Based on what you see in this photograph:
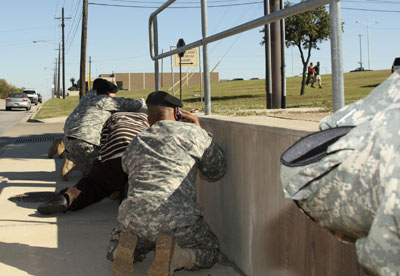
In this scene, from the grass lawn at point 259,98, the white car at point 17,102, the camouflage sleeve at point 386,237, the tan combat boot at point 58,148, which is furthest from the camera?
the white car at point 17,102

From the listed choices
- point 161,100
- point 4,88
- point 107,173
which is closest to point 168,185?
point 161,100

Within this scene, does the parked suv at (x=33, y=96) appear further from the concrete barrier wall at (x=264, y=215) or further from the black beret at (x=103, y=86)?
the concrete barrier wall at (x=264, y=215)

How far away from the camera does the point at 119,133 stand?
5180 millimetres

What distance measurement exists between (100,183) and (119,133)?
2.18 ft

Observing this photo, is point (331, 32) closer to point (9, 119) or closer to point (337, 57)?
point (337, 57)

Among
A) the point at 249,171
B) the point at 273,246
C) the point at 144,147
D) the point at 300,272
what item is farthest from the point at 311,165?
the point at 144,147

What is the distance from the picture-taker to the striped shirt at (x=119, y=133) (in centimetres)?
516

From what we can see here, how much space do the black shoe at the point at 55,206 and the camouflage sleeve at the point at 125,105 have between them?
160 centimetres

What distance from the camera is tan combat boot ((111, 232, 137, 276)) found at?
3.36 m

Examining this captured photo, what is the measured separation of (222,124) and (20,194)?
3.52m

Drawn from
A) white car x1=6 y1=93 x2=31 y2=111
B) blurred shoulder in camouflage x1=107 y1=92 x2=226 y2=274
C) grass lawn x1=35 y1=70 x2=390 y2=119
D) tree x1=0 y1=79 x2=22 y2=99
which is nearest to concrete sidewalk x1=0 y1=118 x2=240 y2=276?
blurred shoulder in camouflage x1=107 y1=92 x2=226 y2=274

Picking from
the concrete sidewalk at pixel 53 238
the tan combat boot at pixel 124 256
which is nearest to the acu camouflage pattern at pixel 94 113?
the concrete sidewalk at pixel 53 238

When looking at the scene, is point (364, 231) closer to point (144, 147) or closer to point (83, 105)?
point (144, 147)

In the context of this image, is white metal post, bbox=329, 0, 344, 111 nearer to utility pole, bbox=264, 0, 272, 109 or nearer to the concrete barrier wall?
the concrete barrier wall
